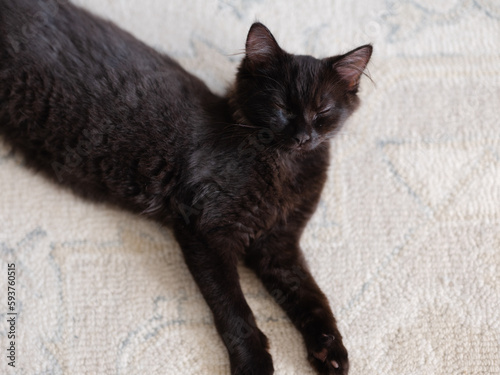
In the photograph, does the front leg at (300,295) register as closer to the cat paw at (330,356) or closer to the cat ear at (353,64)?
the cat paw at (330,356)

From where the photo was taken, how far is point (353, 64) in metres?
1.35

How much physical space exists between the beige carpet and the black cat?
0.10 meters

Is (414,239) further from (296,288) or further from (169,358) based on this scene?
(169,358)

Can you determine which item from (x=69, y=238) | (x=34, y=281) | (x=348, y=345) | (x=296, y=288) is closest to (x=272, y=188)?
(x=296, y=288)

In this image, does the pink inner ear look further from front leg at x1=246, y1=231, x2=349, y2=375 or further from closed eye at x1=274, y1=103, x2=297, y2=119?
front leg at x1=246, y1=231, x2=349, y2=375

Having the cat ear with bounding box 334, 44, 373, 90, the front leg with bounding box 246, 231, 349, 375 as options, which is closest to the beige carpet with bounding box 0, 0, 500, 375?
the front leg with bounding box 246, 231, 349, 375

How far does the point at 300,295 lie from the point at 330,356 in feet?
0.59

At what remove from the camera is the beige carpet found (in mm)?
1345

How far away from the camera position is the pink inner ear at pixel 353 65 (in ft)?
4.34

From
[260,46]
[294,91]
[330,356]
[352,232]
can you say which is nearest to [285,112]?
[294,91]

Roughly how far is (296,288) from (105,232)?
0.59 metres

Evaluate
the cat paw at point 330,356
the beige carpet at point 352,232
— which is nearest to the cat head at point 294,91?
the beige carpet at point 352,232

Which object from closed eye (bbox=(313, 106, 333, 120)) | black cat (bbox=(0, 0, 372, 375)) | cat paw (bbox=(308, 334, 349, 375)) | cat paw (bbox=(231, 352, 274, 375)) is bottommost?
cat paw (bbox=(231, 352, 274, 375))

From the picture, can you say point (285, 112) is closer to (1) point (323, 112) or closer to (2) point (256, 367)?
(1) point (323, 112)
